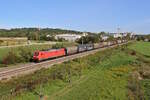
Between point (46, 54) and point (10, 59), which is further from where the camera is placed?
point (46, 54)

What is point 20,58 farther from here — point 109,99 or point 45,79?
point 109,99

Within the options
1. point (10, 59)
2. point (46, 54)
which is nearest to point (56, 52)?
point (46, 54)

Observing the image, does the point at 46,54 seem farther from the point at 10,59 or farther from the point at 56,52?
the point at 10,59

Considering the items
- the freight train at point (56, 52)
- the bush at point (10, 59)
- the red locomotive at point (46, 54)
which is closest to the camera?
the bush at point (10, 59)

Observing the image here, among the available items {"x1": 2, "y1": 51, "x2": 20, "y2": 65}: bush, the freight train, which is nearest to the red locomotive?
the freight train

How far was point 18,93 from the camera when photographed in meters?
15.0

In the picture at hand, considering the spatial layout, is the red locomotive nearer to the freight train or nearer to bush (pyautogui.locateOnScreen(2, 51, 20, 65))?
the freight train

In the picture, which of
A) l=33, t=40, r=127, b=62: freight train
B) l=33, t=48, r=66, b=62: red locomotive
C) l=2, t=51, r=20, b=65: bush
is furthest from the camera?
l=33, t=40, r=127, b=62: freight train

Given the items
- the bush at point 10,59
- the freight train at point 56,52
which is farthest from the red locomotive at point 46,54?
the bush at point 10,59

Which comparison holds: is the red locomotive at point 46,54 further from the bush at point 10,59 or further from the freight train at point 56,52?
the bush at point 10,59

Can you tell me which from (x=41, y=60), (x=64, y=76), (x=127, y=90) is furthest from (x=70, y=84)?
(x=41, y=60)

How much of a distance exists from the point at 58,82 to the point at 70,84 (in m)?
1.37

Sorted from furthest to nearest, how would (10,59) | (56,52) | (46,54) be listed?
1. (56,52)
2. (46,54)
3. (10,59)

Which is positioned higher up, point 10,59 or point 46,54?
point 46,54
